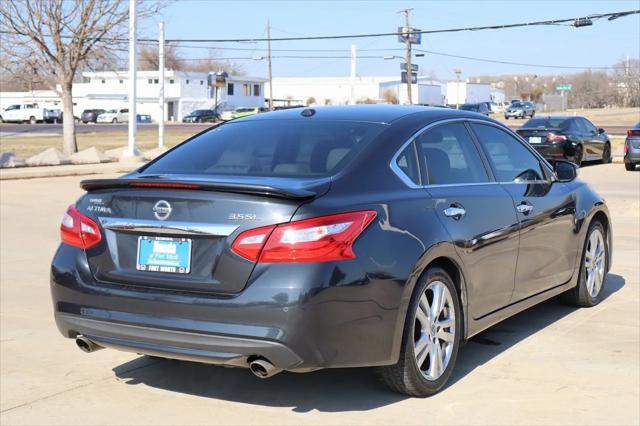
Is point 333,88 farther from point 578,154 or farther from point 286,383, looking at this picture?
point 286,383

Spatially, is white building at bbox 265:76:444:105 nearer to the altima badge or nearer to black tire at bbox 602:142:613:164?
black tire at bbox 602:142:613:164

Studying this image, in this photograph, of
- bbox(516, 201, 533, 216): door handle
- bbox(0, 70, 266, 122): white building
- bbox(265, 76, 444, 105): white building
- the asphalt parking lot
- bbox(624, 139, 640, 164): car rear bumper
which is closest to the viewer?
the asphalt parking lot

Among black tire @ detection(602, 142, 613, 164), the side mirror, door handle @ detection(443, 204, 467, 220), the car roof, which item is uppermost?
the car roof

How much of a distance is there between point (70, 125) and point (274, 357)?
27496mm

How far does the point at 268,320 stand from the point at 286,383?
1.12 meters

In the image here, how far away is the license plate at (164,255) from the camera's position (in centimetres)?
437

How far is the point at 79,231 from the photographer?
476cm

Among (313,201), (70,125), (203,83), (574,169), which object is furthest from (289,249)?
(203,83)

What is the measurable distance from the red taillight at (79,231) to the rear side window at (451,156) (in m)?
1.97

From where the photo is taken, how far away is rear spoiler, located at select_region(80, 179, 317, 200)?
4246mm

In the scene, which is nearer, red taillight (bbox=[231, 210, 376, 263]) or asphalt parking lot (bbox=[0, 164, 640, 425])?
red taillight (bbox=[231, 210, 376, 263])

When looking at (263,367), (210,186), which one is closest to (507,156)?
(210,186)

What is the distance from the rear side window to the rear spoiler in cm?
121

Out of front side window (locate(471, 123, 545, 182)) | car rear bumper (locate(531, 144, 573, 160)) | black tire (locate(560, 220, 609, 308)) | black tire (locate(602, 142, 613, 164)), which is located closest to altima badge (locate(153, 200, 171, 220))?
front side window (locate(471, 123, 545, 182))
